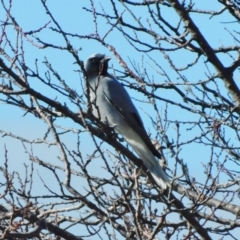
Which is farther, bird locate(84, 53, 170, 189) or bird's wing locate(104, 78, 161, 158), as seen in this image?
bird's wing locate(104, 78, 161, 158)

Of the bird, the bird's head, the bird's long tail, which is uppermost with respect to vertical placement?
the bird's head

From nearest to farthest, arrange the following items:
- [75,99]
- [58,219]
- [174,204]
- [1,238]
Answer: [1,238] → [75,99] → [174,204] → [58,219]

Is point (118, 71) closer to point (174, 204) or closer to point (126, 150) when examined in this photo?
point (126, 150)

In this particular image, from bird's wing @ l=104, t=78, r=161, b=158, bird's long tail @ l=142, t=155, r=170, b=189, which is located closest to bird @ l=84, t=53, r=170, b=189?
bird's wing @ l=104, t=78, r=161, b=158

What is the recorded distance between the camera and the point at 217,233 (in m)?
6.08

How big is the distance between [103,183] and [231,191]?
1053 millimetres

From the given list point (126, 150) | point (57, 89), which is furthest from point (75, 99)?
point (126, 150)

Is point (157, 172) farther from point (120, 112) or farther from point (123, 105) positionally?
point (123, 105)

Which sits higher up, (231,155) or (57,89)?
(57,89)

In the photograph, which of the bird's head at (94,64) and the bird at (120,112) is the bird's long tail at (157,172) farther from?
the bird's head at (94,64)

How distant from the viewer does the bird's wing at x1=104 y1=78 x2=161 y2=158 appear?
28.4 ft

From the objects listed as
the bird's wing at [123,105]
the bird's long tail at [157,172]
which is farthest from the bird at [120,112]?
the bird's long tail at [157,172]

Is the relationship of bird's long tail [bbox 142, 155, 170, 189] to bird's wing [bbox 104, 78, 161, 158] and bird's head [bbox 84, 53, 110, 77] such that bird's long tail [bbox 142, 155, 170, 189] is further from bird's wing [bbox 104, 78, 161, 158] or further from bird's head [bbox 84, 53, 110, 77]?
bird's head [bbox 84, 53, 110, 77]

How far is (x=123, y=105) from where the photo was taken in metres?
8.96
